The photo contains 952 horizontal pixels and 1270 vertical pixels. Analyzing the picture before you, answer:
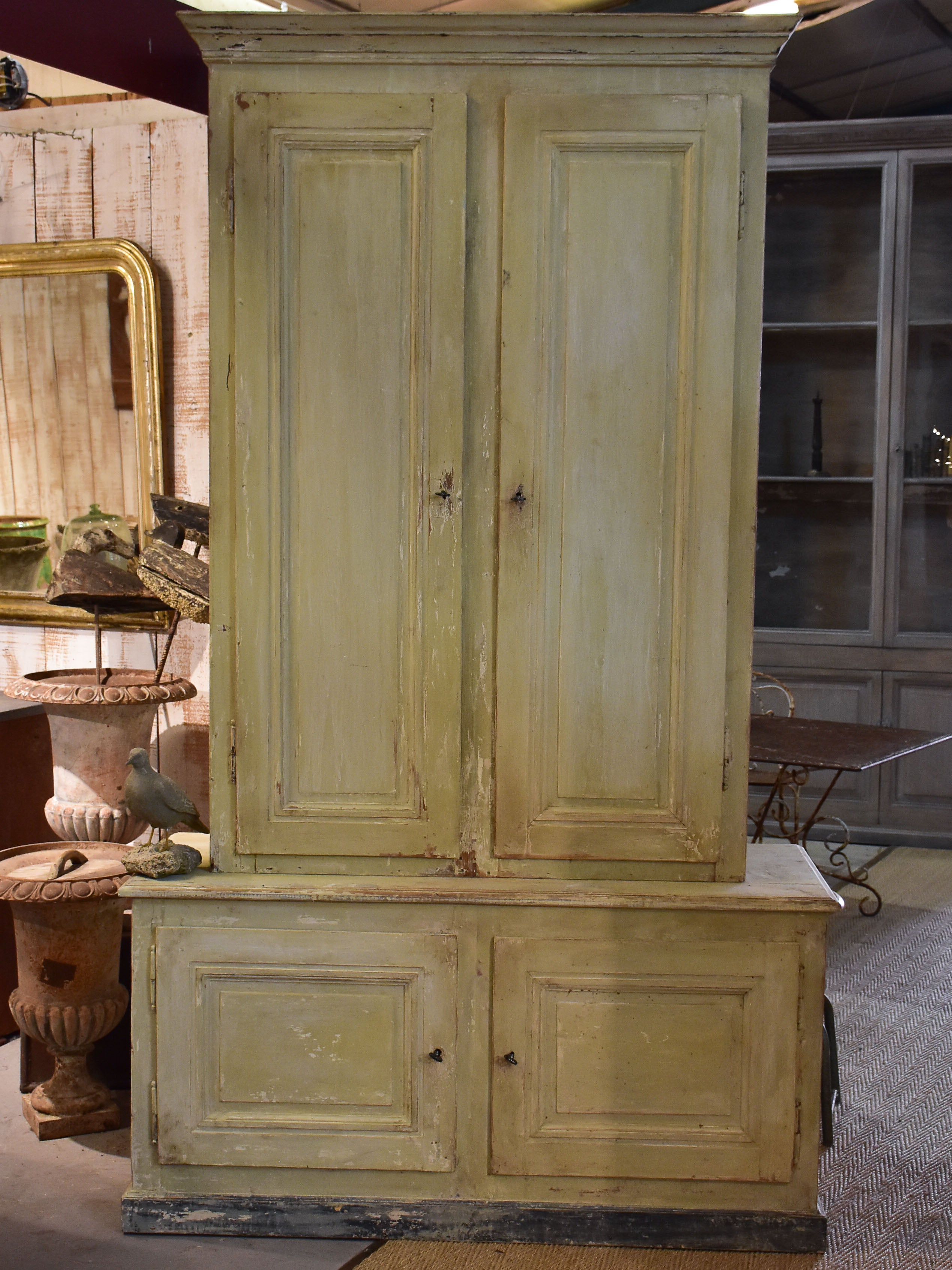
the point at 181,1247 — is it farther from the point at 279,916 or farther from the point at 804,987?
the point at 804,987

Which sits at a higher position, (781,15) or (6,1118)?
(781,15)

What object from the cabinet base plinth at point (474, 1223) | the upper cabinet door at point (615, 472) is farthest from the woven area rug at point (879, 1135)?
the upper cabinet door at point (615, 472)

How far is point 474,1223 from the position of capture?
2619 millimetres

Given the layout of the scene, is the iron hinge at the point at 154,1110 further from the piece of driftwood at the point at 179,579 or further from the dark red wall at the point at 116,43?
the dark red wall at the point at 116,43

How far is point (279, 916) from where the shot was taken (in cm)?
263

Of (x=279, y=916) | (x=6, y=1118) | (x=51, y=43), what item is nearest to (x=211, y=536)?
(x=279, y=916)

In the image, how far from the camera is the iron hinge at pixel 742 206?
250cm

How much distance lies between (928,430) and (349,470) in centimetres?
406

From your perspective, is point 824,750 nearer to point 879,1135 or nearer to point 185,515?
point 879,1135

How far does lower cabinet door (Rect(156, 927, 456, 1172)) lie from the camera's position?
2627 millimetres

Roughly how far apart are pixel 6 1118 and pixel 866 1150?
2.26 meters

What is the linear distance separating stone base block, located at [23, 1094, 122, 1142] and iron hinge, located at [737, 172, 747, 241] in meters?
2.68

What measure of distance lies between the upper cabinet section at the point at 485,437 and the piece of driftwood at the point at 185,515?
437mm

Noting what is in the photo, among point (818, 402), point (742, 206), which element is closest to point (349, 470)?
point (742, 206)
